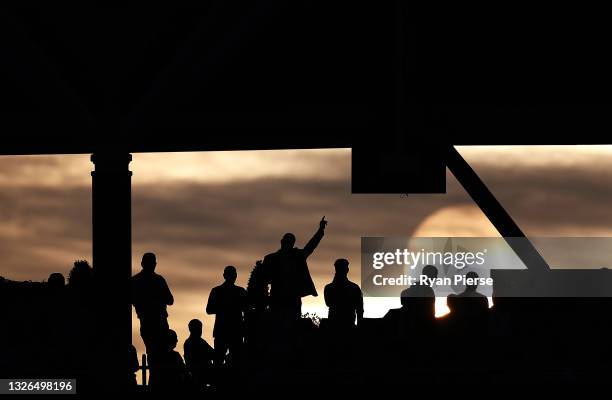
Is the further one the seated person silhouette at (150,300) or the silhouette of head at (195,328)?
the silhouette of head at (195,328)

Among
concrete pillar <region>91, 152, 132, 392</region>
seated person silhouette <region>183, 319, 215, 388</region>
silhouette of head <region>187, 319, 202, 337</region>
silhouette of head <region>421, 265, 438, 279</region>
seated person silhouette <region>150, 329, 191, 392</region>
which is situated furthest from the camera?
concrete pillar <region>91, 152, 132, 392</region>

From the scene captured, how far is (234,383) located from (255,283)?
1.82 metres

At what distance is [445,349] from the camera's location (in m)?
13.3

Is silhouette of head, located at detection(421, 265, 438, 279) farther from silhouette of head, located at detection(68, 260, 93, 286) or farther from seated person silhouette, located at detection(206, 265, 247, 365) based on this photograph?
silhouette of head, located at detection(68, 260, 93, 286)

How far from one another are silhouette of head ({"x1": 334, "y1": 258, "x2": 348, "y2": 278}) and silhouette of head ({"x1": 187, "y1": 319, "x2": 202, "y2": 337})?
1.51m

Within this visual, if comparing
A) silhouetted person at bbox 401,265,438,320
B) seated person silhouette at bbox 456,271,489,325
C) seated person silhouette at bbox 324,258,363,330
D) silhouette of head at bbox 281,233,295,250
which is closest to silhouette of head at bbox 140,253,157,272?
silhouette of head at bbox 281,233,295,250

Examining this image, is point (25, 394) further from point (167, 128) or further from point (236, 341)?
point (167, 128)

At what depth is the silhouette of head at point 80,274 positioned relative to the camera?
1504 cm

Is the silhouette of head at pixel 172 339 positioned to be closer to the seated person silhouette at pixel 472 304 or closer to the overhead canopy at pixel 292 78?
the overhead canopy at pixel 292 78

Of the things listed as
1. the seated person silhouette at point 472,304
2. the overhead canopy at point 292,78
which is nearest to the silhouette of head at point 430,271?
the seated person silhouette at point 472,304

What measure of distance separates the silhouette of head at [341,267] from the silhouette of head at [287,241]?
1.73ft

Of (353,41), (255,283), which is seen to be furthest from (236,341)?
(353,41)

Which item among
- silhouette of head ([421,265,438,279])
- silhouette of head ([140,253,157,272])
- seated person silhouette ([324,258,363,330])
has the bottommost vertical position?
seated person silhouette ([324,258,363,330])

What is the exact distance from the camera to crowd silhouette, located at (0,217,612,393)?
13234mm
